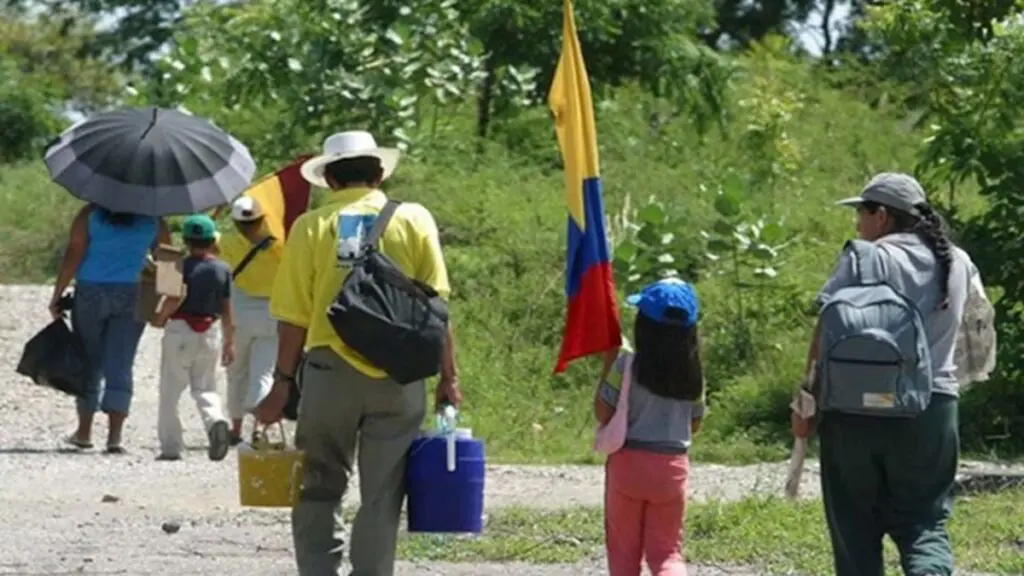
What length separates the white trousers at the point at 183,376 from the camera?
13.3 m

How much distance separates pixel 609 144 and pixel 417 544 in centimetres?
1377

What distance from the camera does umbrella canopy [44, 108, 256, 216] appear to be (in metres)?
13.4

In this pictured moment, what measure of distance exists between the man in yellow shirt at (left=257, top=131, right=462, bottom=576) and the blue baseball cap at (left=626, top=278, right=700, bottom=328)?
2.36ft

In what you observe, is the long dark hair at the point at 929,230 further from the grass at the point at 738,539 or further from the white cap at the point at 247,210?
the white cap at the point at 247,210

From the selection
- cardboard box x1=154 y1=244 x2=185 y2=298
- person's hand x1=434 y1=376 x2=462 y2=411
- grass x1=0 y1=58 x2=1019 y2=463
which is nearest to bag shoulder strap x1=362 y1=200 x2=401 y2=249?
person's hand x1=434 y1=376 x2=462 y2=411

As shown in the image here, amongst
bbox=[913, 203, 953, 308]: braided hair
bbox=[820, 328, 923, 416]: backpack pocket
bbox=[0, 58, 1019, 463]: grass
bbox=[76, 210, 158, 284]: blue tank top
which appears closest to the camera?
bbox=[820, 328, 923, 416]: backpack pocket

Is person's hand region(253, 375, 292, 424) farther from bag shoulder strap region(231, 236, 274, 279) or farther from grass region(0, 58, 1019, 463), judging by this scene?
grass region(0, 58, 1019, 463)

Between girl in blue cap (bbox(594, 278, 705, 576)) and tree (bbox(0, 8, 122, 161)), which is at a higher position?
tree (bbox(0, 8, 122, 161))

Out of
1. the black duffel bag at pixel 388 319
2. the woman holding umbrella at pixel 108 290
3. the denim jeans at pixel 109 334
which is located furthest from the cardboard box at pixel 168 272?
the black duffel bag at pixel 388 319

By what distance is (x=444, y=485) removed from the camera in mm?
7801

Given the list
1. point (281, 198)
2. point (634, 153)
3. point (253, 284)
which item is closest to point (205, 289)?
point (253, 284)

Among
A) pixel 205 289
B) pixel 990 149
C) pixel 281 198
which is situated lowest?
pixel 205 289

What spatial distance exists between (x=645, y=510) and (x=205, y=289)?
5966 millimetres

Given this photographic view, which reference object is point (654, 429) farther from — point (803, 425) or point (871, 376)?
point (871, 376)
